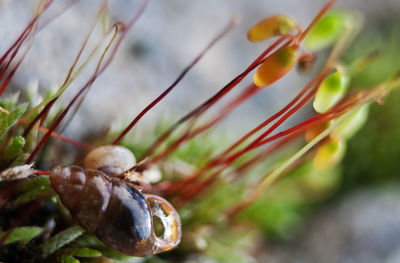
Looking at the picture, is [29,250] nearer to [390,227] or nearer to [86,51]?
[86,51]

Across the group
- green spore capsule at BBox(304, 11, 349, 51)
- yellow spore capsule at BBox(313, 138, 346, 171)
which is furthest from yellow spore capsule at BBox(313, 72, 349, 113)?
green spore capsule at BBox(304, 11, 349, 51)

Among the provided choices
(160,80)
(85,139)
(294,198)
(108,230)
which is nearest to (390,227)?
(294,198)

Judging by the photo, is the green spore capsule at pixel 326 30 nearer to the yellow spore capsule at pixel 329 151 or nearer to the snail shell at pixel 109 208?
the yellow spore capsule at pixel 329 151

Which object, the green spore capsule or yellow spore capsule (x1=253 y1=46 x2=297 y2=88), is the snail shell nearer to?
yellow spore capsule (x1=253 y1=46 x2=297 y2=88)

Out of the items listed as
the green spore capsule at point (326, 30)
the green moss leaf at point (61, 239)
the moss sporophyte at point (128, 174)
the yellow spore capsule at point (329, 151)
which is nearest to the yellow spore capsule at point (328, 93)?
the moss sporophyte at point (128, 174)

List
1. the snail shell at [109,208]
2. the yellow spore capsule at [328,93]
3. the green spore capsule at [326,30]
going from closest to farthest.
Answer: the snail shell at [109,208] < the yellow spore capsule at [328,93] < the green spore capsule at [326,30]

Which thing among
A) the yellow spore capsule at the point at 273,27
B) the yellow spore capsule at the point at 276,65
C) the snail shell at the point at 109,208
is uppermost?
the yellow spore capsule at the point at 273,27
